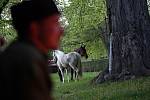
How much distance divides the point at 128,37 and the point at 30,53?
49.9 feet

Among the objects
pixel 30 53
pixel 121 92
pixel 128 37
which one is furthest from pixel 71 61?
pixel 30 53

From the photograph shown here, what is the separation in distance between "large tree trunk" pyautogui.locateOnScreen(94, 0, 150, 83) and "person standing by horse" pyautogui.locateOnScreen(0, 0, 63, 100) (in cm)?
1433

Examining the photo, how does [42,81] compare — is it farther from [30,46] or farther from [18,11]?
[18,11]

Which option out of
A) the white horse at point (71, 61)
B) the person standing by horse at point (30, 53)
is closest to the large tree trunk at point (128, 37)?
the white horse at point (71, 61)

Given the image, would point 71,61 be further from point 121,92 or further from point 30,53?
point 30,53

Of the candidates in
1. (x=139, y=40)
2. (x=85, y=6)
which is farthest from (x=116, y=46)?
(x=85, y=6)

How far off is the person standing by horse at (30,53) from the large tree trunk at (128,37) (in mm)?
14331

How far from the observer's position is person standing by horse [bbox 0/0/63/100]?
3.77 metres

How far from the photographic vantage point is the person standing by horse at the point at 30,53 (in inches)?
148

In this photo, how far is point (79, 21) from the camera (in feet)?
161

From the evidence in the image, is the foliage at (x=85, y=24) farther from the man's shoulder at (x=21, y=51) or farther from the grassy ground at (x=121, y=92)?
the man's shoulder at (x=21, y=51)

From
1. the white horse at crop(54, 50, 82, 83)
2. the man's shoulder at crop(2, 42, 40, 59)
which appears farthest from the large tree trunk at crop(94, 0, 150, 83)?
the man's shoulder at crop(2, 42, 40, 59)

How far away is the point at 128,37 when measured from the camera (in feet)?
62.1

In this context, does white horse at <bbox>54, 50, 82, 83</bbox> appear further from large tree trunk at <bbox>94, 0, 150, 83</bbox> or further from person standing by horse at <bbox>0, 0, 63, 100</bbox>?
person standing by horse at <bbox>0, 0, 63, 100</bbox>
